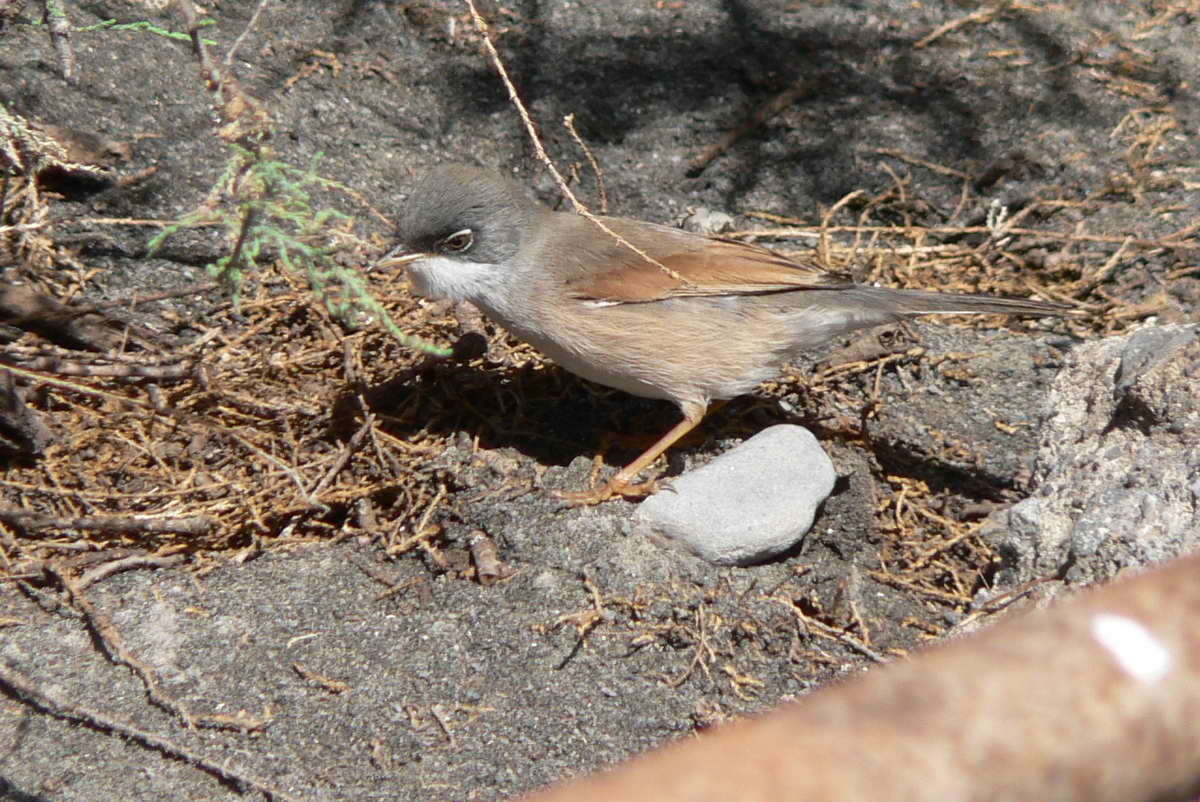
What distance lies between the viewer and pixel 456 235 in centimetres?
440

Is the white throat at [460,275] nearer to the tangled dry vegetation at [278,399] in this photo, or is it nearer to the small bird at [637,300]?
the small bird at [637,300]

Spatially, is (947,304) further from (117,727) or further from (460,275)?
(117,727)

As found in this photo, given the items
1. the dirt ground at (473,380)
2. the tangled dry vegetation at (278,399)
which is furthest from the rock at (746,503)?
the tangled dry vegetation at (278,399)

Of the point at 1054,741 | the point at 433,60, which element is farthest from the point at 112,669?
the point at 433,60

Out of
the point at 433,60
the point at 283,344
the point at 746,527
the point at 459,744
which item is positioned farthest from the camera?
the point at 433,60

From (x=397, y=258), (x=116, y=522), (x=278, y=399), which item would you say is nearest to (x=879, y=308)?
(x=397, y=258)

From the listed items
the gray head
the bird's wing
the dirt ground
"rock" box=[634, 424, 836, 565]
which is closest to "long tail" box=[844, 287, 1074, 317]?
the bird's wing

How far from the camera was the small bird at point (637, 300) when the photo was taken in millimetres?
4355

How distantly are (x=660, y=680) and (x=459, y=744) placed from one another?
0.62 metres

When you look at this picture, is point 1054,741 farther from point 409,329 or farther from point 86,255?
point 86,255

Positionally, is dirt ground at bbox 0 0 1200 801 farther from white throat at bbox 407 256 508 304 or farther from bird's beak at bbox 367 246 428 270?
white throat at bbox 407 256 508 304

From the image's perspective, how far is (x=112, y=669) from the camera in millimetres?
3297

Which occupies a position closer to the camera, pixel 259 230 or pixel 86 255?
pixel 259 230

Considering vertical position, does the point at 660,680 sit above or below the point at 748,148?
below
